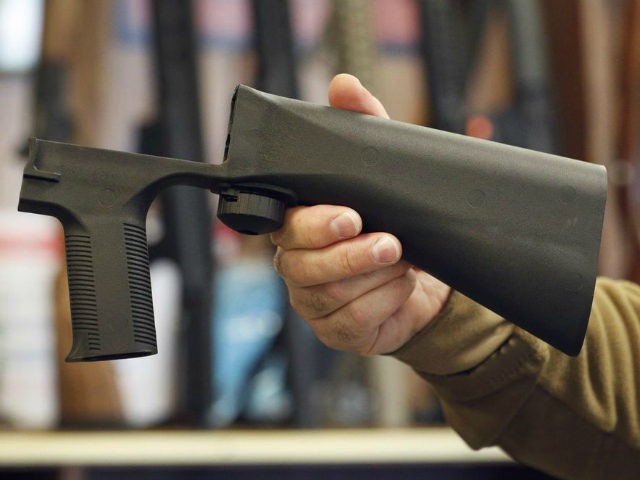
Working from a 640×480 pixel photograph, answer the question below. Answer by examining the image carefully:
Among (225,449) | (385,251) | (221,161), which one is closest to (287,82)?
(221,161)

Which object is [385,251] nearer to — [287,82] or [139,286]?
[139,286]

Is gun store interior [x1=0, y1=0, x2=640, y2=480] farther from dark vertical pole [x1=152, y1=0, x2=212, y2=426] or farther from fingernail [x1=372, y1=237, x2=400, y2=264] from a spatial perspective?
fingernail [x1=372, y1=237, x2=400, y2=264]

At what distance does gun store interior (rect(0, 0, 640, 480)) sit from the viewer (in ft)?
3.24

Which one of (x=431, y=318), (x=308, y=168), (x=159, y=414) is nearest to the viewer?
(x=308, y=168)

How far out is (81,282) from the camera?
0.48 metres

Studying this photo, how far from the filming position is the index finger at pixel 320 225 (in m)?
0.50

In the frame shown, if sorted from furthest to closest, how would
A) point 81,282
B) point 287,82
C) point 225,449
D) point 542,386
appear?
point 287,82 < point 225,449 < point 542,386 < point 81,282

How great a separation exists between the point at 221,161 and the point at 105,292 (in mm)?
612

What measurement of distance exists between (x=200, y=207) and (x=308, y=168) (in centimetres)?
56

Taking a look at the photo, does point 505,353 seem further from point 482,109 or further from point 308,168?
point 482,109

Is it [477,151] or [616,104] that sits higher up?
[616,104]

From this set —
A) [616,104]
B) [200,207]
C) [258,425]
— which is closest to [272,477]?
[258,425]

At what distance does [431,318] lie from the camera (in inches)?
24.6

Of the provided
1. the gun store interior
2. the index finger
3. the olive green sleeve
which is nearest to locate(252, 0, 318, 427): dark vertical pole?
the gun store interior
